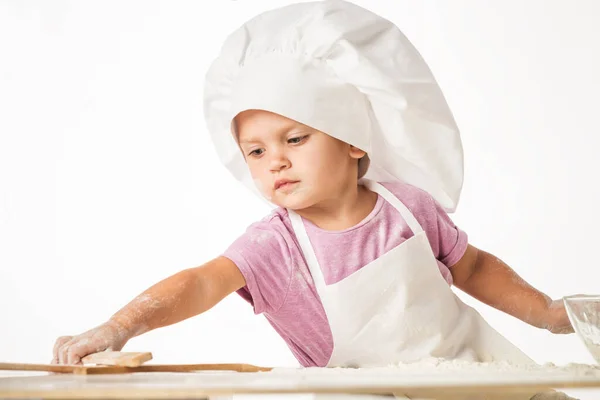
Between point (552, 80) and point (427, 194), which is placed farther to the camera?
point (552, 80)

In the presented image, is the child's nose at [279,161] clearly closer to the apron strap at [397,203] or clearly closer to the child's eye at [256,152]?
the child's eye at [256,152]

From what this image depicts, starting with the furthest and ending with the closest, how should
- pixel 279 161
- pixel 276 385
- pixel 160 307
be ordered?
pixel 279 161 → pixel 160 307 → pixel 276 385

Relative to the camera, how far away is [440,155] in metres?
1.45

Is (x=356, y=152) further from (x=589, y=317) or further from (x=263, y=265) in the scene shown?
(x=589, y=317)

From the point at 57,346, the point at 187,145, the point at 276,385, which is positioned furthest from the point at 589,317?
the point at 187,145

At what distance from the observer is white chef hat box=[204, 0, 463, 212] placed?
1.31 meters

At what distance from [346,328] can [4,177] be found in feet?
5.30

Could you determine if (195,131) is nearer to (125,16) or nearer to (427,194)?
(125,16)

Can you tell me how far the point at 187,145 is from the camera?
2621mm

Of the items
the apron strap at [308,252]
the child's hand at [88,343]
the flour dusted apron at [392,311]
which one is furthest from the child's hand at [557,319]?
the child's hand at [88,343]

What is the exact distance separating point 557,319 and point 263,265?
1.60ft

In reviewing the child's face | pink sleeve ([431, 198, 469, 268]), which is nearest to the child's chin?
the child's face

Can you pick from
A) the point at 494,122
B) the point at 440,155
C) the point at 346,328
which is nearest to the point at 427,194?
the point at 440,155

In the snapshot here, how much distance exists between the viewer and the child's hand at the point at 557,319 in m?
1.44
